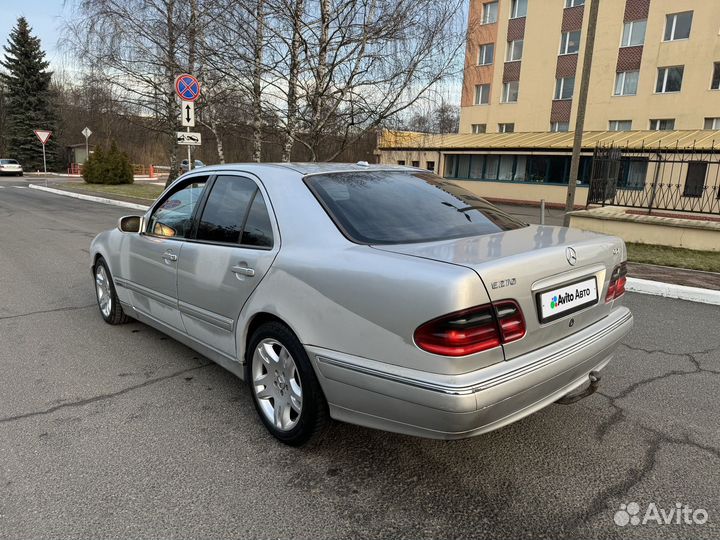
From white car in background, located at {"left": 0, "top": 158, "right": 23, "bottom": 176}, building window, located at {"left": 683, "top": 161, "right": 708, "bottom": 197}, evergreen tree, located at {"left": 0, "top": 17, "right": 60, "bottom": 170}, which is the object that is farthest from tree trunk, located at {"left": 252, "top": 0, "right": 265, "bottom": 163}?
evergreen tree, located at {"left": 0, "top": 17, "right": 60, "bottom": 170}

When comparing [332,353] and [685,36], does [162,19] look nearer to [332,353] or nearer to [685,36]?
[332,353]

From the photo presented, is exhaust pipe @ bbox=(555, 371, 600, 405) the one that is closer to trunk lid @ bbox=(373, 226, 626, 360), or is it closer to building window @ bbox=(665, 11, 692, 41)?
trunk lid @ bbox=(373, 226, 626, 360)

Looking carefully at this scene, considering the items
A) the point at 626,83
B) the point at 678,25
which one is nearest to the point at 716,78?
the point at 678,25

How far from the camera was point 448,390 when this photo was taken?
2.12 m

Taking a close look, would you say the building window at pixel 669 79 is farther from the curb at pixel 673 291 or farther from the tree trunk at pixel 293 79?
the curb at pixel 673 291

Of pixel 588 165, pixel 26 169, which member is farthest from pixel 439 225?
pixel 26 169

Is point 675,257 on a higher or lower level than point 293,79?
lower

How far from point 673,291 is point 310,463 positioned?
18.3 ft

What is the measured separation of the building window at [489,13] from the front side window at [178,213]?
32633 millimetres

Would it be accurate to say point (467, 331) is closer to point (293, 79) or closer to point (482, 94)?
point (293, 79)

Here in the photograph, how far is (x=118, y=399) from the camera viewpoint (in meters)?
3.42

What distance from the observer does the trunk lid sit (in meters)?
2.27

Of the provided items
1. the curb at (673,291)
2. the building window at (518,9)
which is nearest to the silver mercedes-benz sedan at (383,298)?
the curb at (673,291)

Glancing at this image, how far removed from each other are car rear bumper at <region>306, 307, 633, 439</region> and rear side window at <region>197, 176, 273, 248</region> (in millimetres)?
861
